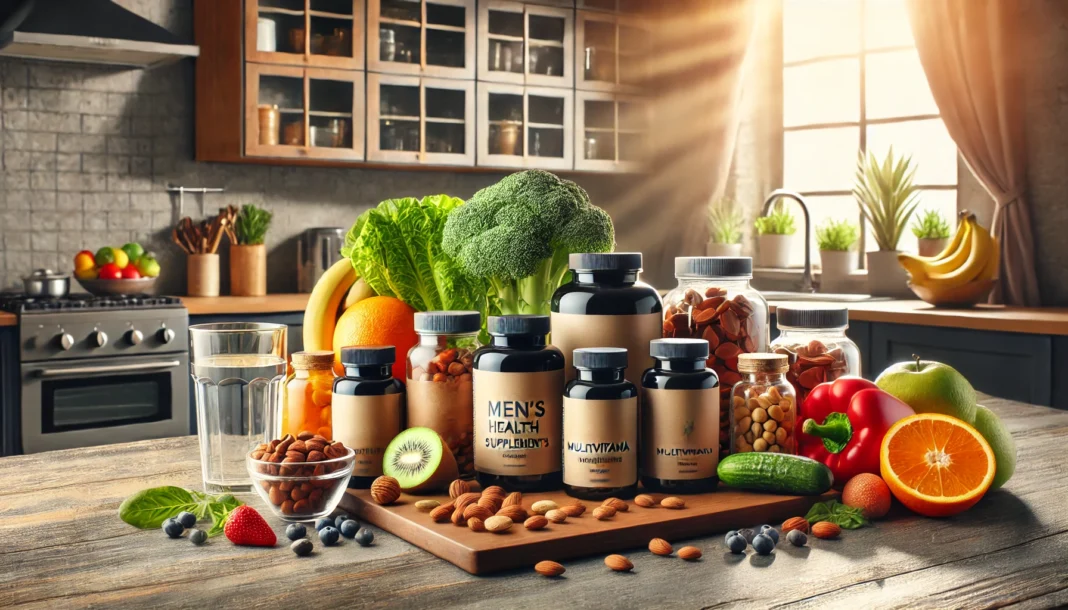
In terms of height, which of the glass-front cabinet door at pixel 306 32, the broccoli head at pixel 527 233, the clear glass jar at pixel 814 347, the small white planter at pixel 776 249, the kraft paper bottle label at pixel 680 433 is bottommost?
the kraft paper bottle label at pixel 680 433

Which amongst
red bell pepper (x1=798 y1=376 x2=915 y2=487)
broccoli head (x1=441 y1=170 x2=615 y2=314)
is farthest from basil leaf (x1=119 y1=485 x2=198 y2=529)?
red bell pepper (x1=798 y1=376 x2=915 y2=487)

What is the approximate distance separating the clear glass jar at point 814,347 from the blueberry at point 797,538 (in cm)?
30

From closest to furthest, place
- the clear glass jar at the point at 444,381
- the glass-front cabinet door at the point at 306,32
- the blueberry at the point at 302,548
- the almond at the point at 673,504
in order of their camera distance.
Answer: the blueberry at the point at 302,548 → the almond at the point at 673,504 → the clear glass jar at the point at 444,381 → the glass-front cabinet door at the point at 306,32

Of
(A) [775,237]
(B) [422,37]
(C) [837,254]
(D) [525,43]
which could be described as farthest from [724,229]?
(B) [422,37]

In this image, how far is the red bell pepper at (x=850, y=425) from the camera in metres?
1.09

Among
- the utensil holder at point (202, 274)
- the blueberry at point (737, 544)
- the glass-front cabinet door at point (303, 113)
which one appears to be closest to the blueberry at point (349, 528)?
the blueberry at point (737, 544)

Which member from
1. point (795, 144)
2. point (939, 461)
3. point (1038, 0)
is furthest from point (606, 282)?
point (795, 144)

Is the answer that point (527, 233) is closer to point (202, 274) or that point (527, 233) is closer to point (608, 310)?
point (608, 310)

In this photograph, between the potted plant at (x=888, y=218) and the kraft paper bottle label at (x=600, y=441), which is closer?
the kraft paper bottle label at (x=600, y=441)

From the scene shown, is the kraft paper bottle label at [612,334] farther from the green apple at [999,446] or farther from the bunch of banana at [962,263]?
the bunch of banana at [962,263]

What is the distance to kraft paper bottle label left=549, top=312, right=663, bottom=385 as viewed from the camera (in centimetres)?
109

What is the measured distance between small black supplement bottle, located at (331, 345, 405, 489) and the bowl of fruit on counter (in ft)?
9.25

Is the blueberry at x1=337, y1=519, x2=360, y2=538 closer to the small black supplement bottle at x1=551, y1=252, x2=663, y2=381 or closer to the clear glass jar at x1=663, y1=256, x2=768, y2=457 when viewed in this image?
the small black supplement bottle at x1=551, y1=252, x2=663, y2=381

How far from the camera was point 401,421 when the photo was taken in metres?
1.12
